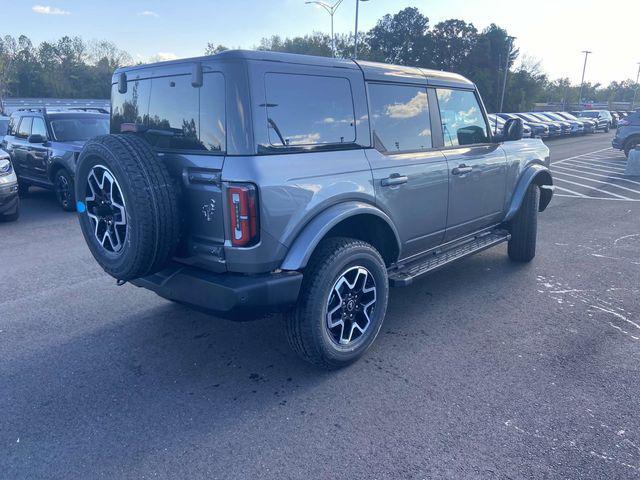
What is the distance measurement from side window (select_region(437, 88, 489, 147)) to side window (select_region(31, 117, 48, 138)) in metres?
7.70

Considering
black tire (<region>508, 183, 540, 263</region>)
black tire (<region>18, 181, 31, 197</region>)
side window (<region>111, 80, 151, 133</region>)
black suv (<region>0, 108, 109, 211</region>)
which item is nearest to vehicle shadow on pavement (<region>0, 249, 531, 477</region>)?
black tire (<region>508, 183, 540, 263</region>)

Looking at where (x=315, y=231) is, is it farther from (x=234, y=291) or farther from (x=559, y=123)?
(x=559, y=123)

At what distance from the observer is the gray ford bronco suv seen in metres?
2.98

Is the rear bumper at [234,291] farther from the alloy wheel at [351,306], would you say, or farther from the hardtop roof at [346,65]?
the hardtop roof at [346,65]

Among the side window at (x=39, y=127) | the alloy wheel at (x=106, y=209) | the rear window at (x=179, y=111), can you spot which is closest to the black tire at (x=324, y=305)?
the rear window at (x=179, y=111)

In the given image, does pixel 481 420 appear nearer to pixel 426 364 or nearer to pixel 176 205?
pixel 426 364

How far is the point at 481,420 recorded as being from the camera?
298cm

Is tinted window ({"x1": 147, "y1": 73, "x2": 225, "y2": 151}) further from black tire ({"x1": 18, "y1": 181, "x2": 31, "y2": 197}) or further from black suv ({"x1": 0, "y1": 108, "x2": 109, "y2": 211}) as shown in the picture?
black tire ({"x1": 18, "y1": 181, "x2": 31, "y2": 197})

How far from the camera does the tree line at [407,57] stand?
5002 centimetres

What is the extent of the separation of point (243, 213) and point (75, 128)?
796 centimetres

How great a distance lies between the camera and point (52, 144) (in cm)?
899

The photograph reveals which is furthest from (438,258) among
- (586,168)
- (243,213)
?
(586,168)

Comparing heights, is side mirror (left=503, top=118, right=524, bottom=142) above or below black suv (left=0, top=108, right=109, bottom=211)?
above

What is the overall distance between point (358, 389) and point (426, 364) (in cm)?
60
